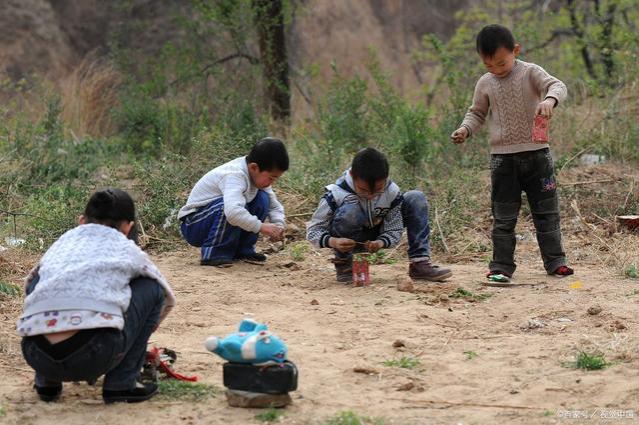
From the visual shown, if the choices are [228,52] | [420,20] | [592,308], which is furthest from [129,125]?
[420,20]

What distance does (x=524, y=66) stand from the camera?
20.6 ft

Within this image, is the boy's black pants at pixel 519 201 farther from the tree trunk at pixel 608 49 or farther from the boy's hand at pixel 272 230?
the tree trunk at pixel 608 49

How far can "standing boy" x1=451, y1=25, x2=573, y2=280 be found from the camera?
20.2 ft

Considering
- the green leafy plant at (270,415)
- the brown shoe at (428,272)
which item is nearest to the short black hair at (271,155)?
the brown shoe at (428,272)

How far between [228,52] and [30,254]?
627 centimetres

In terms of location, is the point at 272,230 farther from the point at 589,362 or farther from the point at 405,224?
the point at 589,362

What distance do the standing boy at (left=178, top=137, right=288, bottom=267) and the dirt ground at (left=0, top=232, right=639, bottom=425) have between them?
19 cm

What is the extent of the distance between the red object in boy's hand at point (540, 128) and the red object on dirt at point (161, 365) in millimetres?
2799

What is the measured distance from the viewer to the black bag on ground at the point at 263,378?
3.81 m

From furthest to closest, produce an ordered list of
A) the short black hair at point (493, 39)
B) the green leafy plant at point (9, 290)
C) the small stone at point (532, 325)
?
the short black hair at point (493, 39)
the green leafy plant at point (9, 290)
the small stone at point (532, 325)

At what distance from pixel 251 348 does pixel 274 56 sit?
8.96 metres

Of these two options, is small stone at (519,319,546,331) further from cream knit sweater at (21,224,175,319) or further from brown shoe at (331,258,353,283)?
cream knit sweater at (21,224,175,319)

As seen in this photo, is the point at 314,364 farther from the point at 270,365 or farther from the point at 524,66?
the point at 524,66

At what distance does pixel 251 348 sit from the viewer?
12.4ft
